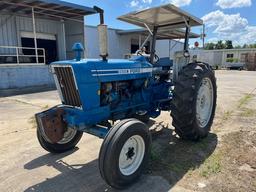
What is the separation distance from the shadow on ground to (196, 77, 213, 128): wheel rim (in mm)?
375

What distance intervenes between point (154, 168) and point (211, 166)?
76cm

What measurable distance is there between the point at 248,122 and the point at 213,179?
3.01 meters

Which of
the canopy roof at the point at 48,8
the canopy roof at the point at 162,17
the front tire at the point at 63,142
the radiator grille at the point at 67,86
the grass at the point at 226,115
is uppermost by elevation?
the canopy roof at the point at 48,8

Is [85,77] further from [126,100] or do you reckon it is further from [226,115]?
[226,115]

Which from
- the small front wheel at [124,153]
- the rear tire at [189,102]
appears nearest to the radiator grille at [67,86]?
the small front wheel at [124,153]

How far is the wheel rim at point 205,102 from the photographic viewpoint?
4.30 m

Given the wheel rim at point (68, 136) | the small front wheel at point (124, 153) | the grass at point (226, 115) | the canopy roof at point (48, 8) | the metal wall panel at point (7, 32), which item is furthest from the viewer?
the metal wall panel at point (7, 32)

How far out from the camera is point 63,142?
380 centimetres

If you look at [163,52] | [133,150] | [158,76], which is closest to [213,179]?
[133,150]

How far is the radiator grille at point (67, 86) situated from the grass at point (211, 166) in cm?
181

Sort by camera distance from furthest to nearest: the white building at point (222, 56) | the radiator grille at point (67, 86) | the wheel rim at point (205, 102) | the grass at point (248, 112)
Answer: the white building at point (222, 56), the grass at point (248, 112), the wheel rim at point (205, 102), the radiator grille at point (67, 86)

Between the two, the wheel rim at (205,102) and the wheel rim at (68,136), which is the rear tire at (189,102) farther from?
the wheel rim at (68,136)

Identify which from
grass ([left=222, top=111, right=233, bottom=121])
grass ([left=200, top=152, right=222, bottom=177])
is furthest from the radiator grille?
grass ([left=222, top=111, right=233, bottom=121])

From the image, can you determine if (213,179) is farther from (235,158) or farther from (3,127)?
(3,127)
